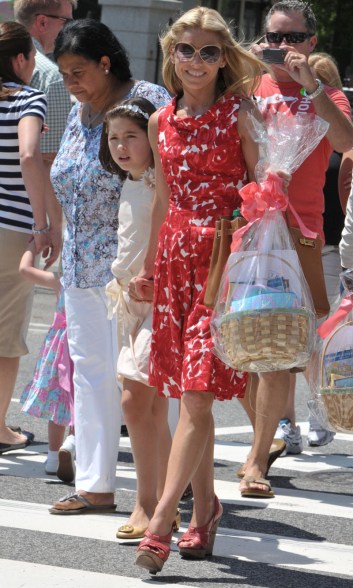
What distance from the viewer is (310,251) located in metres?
5.42

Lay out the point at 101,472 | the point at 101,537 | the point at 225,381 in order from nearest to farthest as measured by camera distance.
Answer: the point at 225,381
the point at 101,537
the point at 101,472

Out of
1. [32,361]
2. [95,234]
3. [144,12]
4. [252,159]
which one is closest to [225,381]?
[252,159]

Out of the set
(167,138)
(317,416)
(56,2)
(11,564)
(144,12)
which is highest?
(144,12)

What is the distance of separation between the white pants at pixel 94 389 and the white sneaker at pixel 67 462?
25.1 inches

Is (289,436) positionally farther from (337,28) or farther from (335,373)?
(337,28)

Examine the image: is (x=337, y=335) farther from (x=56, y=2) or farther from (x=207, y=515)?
(x=56, y=2)

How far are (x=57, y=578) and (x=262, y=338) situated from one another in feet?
3.62

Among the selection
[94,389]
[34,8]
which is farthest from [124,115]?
[34,8]

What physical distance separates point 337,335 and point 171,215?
760 millimetres

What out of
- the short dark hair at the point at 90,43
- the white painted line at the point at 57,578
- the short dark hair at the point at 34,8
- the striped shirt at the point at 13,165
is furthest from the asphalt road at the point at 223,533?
the short dark hair at the point at 34,8

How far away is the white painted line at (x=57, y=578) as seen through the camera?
16.3 feet

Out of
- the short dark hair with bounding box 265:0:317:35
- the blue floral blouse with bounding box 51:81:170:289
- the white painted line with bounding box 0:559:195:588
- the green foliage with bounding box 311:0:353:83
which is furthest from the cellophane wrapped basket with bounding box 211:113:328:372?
the green foliage with bounding box 311:0:353:83

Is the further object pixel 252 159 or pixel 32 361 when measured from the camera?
pixel 32 361

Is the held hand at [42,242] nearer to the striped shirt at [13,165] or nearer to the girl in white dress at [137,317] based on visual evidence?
the striped shirt at [13,165]
